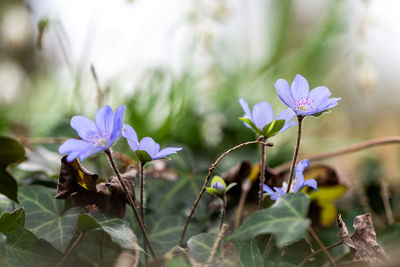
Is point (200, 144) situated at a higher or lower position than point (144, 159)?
lower

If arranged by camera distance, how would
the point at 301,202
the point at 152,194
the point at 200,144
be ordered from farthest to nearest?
1. the point at 200,144
2. the point at 152,194
3. the point at 301,202

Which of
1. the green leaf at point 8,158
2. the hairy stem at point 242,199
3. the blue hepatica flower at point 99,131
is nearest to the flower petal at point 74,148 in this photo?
the blue hepatica flower at point 99,131

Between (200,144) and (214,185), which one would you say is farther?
(200,144)

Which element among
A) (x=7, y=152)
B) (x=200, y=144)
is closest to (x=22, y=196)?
(x=7, y=152)

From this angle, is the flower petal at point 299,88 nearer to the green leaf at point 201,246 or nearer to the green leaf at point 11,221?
the green leaf at point 201,246

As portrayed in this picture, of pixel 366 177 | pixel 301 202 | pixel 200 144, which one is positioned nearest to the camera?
pixel 301 202

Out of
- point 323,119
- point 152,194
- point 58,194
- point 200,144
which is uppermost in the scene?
point 58,194

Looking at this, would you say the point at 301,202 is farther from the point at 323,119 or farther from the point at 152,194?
the point at 323,119

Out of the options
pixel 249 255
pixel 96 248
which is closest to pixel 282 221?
pixel 249 255
